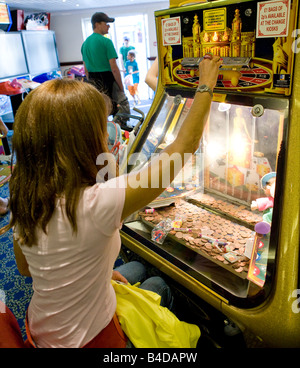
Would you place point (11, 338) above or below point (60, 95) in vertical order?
below

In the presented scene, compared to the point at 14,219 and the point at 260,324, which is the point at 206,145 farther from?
the point at 14,219

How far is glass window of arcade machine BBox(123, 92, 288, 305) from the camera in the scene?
1.11 meters

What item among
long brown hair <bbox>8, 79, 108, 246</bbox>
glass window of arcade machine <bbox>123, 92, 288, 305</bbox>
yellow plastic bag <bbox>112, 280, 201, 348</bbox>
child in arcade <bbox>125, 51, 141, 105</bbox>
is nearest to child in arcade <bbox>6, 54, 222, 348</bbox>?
long brown hair <bbox>8, 79, 108, 246</bbox>

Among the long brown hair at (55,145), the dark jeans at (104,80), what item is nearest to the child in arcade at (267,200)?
the long brown hair at (55,145)

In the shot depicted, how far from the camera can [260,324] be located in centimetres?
97

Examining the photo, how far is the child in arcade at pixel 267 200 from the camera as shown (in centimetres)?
136

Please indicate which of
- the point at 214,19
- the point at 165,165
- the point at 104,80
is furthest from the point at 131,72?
the point at 165,165

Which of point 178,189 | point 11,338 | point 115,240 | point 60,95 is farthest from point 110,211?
point 178,189

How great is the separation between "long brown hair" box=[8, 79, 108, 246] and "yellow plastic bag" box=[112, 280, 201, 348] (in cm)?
45

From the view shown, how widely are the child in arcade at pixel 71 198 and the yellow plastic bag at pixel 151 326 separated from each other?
0.12 meters

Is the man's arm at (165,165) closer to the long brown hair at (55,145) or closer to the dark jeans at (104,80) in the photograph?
the long brown hair at (55,145)

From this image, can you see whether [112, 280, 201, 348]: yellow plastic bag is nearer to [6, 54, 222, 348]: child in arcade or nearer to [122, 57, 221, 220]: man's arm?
[6, 54, 222, 348]: child in arcade

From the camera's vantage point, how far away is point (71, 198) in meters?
0.81

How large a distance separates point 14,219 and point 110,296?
0.42 metres
